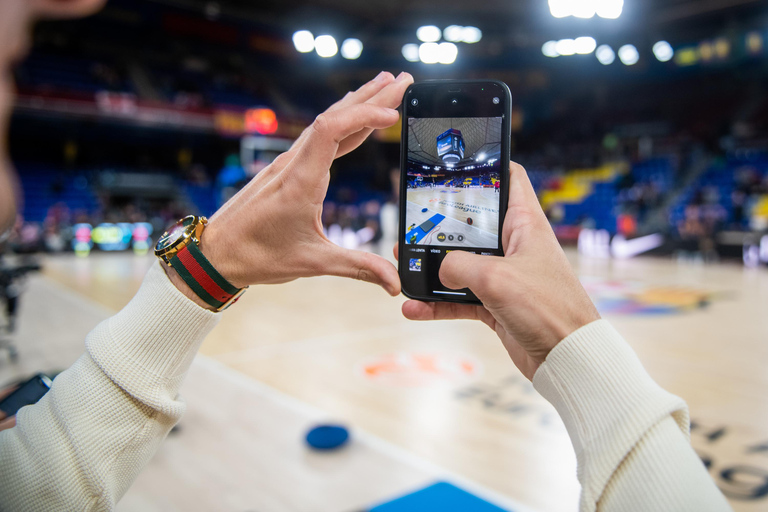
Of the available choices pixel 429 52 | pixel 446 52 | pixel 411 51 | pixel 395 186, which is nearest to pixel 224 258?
pixel 395 186

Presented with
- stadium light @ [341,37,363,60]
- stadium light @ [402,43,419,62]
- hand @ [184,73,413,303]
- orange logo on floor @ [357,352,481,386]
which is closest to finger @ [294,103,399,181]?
hand @ [184,73,413,303]

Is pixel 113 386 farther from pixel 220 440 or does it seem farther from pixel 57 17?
pixel 220 440

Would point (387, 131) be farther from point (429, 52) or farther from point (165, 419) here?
point (165, 419)

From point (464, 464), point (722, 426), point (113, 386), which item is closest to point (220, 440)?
point (464, 464)

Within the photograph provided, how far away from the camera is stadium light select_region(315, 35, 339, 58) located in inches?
544

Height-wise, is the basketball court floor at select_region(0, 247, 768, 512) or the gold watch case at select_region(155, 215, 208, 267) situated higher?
the gold watch case at select_region(155, 215, 208, 267)

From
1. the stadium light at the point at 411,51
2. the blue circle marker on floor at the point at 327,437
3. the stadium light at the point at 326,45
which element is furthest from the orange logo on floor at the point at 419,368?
the stadium light at the point at 411,51

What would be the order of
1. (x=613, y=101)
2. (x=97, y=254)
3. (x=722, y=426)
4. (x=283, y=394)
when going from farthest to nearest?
(x=613, y=101), (x=97, y=254), (x=283, y=394), (x=722, y=426)

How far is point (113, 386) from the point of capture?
1.96 feet

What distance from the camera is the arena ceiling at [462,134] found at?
790mm

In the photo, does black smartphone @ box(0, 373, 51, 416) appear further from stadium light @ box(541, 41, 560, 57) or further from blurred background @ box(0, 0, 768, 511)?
stadium light @ box(541, 41, 560, 57)

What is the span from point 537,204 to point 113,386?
1.89 feet

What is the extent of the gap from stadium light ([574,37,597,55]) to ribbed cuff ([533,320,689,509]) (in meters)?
14.5

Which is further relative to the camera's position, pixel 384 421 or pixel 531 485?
pixel 384 421
